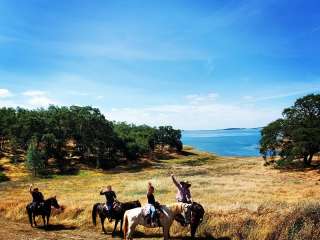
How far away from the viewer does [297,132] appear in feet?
220

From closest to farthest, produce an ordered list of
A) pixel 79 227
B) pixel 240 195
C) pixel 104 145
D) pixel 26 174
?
pixel 79 227, pixel 240 195, pixel 26 174, pixel 104 145

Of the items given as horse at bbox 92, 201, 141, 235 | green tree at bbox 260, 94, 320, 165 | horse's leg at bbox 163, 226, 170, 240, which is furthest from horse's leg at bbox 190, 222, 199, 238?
green tree at bbox 260, 94, 320, 165

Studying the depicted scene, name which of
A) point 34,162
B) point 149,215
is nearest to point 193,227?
point 149,215

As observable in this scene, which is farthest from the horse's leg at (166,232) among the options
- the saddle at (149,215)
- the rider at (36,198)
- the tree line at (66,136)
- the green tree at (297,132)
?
the tree line at (66,136)

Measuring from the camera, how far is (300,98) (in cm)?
7194

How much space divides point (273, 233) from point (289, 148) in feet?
187

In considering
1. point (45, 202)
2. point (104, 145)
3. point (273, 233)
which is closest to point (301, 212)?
point (273, 233)

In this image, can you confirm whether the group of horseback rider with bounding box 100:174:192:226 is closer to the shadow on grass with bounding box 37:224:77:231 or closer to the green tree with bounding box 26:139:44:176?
the shadow on grass with bounding box 37:224:77:231

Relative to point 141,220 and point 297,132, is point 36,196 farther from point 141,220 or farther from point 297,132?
point 297,132

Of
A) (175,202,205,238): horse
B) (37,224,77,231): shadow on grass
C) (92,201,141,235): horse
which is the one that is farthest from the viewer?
(37,224,77,231): shadow on grass

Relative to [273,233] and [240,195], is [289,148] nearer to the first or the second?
[240,195]

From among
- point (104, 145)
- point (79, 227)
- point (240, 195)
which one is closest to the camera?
A: point (79, 227)

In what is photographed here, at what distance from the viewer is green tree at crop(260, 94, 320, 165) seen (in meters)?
65.3

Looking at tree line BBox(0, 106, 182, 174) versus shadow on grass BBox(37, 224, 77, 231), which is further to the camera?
tree line BBox(0, 106, 182, 174)
